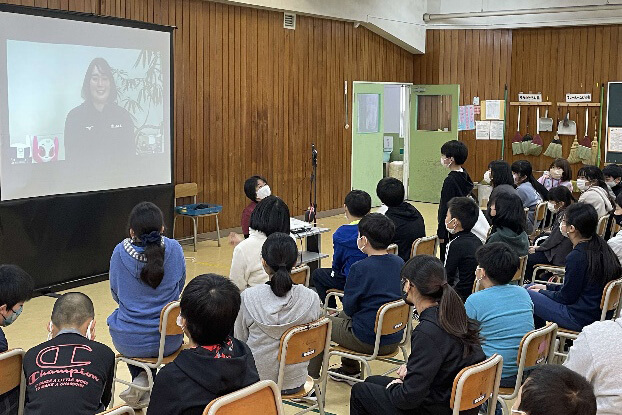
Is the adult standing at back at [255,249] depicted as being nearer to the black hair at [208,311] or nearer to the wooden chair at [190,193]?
the black hair at [208,311]

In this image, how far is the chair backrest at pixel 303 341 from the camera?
360cm

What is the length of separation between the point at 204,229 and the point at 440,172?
17.1 feet

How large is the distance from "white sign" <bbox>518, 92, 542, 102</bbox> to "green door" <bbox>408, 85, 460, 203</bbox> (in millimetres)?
1045

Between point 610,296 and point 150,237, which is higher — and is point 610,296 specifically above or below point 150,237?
below

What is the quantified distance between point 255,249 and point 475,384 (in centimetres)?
198

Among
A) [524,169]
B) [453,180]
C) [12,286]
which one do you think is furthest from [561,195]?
[12,286]

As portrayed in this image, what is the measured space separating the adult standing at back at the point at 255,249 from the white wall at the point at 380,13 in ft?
18.3

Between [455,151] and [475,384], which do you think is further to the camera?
[455,151]

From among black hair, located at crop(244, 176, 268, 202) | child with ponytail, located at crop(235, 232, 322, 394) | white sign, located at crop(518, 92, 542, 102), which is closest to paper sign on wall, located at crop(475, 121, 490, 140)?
white sign, located at crop(518, 92, 542, 102)

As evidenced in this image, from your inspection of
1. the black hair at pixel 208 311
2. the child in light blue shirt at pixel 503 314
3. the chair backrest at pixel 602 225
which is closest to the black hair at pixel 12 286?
the black hair at pixel 208 311

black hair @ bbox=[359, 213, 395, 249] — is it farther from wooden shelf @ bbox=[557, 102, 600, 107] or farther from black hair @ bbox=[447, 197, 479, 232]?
wooden shelf @ bbox=[557, 102, 600, 107]

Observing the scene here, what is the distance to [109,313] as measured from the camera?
22.0 ft

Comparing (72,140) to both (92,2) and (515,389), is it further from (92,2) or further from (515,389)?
(515,389)

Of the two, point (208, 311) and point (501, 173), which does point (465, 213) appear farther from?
point (208, 311)
